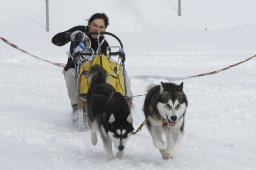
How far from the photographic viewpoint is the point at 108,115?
14.0 ft

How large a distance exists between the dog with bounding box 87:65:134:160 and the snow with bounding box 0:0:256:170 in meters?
0.17

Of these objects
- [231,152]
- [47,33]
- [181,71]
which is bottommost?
[231,152]

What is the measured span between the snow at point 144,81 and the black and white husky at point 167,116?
6.3 inches

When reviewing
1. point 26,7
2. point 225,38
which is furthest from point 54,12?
point 225,38

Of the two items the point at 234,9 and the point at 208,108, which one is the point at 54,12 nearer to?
the point at 234,9

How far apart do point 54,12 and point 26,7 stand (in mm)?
996

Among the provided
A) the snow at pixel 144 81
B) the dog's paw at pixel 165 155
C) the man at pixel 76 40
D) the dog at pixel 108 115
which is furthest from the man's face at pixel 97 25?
the dog's paw at pixel 165 155

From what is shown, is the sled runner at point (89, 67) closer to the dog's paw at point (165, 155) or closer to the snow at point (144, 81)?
the snow at point (144, 81)

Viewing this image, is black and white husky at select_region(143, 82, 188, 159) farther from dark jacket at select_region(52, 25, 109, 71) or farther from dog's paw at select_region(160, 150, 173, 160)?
dark jacket at select_region(52, 25, 109, 71)

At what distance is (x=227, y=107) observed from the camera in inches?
274

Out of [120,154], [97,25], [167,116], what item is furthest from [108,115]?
[97,25]

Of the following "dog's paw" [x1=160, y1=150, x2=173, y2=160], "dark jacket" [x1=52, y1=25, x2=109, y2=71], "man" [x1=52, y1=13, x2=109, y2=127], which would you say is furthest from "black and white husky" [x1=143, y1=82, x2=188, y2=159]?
"dark jacket" [x1=52, y1=25, x2=109, y2=71]

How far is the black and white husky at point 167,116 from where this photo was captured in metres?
4.23

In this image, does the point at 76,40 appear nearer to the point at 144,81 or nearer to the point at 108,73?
the point at 108,73
